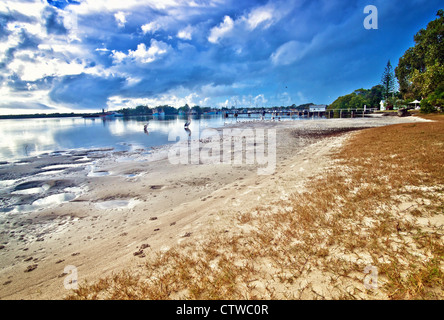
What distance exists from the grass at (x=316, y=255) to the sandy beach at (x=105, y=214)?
0.84 m

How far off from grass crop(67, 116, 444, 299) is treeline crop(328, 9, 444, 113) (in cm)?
3169

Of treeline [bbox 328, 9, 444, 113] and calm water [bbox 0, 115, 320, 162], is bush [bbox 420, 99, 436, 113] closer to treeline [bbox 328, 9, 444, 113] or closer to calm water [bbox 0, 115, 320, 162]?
treeline [bbox 328, 9, 444, 113]

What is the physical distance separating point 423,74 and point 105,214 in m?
40.1

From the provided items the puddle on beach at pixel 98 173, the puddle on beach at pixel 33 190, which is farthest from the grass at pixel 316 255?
the puddle on beach at pixel 98 173

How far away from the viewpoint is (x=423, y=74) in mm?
26266

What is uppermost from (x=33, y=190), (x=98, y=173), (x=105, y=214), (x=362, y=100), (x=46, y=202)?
(x=362, y=100)

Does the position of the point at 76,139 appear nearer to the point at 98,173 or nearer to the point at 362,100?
the point at 98,173

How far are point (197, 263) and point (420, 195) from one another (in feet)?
19.7

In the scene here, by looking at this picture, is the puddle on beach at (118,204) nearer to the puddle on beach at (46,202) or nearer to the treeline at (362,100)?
the puddle on beach at (46,202)

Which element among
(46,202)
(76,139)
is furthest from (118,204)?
(76,139)

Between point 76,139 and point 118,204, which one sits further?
point 76,139

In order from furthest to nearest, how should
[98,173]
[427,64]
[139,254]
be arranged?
[427,64]
[98,173]
[139,254]

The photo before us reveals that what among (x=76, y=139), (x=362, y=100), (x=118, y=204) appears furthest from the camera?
(x=362, y=100)

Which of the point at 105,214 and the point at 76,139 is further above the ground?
the point at 76,139
